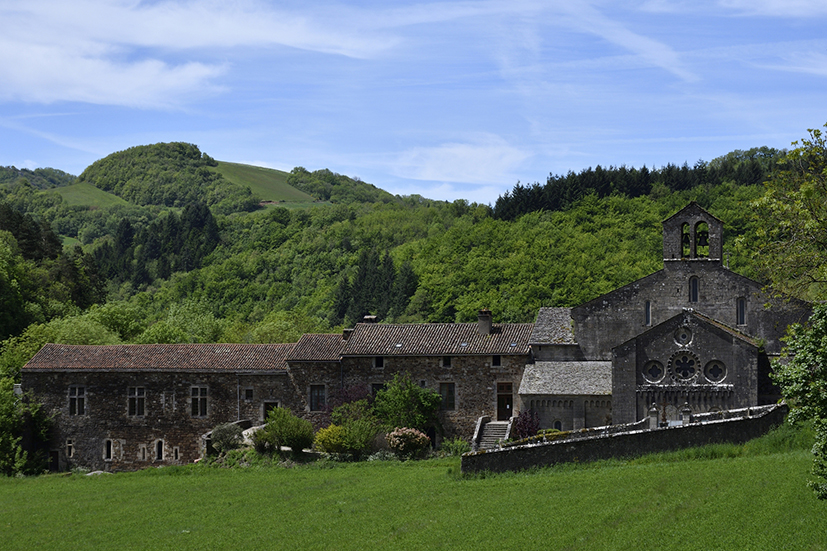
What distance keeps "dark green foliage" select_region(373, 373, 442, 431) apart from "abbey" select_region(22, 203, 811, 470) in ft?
2.80

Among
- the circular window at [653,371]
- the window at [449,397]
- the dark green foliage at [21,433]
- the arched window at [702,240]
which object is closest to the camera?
the circular window at [653,371]

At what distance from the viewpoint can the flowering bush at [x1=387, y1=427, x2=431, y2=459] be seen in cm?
4694

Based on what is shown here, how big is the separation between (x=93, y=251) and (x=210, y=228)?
2481cm

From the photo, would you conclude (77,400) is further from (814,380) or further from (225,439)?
(814,380)

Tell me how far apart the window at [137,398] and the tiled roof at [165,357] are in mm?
1214

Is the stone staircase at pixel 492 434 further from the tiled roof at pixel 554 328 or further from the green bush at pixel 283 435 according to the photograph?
the green bush at pixel 283 435

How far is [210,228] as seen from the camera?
163 meters

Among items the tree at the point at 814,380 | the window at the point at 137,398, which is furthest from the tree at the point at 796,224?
the window at the point at 137,398

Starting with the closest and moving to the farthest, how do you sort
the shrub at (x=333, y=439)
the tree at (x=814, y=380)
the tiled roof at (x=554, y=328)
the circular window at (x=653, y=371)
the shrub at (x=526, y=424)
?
the tree at (x=814, y=380), the circular window at (x=653, y=371), the shrub at (x=526, y=424), the shrub at (x=333, y=439), the tiled roof at (x=554, y=328)

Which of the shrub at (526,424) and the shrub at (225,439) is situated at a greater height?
the shrub at (526,424)

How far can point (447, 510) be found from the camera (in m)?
30.5

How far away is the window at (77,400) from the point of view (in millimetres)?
53938

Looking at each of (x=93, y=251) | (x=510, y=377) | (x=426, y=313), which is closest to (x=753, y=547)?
(x=510, y=377)

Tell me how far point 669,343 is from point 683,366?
4.09 ft
